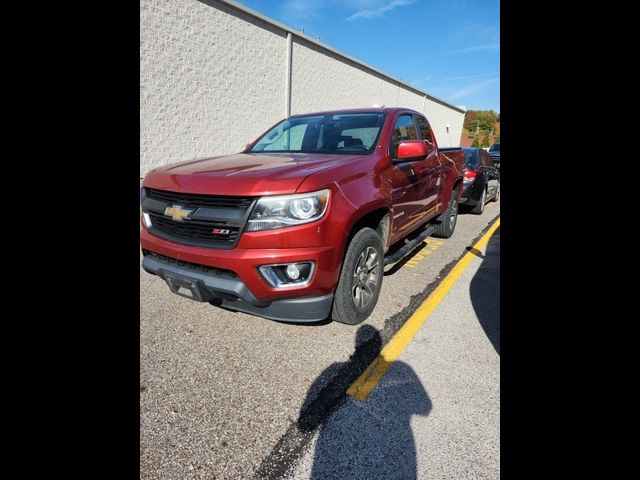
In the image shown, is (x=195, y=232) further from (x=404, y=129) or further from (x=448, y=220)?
(x=448, y=220)

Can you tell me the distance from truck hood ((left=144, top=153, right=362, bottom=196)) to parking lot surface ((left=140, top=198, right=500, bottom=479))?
122 centimetres

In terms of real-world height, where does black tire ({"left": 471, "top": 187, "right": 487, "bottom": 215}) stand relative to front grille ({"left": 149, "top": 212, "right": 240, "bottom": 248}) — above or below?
above

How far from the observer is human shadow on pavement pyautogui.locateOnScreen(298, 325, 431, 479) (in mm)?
1852

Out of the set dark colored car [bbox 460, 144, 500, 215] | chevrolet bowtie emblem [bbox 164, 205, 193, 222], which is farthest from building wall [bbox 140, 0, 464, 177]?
dark colored car [bbox 460, 144, 500, 215]

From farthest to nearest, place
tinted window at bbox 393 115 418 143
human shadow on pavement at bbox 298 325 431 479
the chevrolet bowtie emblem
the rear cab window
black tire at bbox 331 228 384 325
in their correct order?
the rear cab window, tinted window at bbox 393 115 418 143, black tire at bbox 331 228 384 325, the chevrolet bowtie emblem, human shadow on pavement at bbox 298 325 431 479

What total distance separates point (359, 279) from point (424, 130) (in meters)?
2.81

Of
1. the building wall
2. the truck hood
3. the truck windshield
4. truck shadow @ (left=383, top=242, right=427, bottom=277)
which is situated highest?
the building wall

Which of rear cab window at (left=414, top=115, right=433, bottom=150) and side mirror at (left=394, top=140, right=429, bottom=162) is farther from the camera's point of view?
rear cab window at (left=414, top=115, right=433, bottom=150)

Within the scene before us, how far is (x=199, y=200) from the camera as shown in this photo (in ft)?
8.67

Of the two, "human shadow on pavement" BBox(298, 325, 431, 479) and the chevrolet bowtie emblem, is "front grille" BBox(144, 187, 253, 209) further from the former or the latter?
"human shadow on pavement" BBox(298, 325, 431, 479)

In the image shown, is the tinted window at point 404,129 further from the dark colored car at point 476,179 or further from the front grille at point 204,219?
the dark colored car at point 476,179
